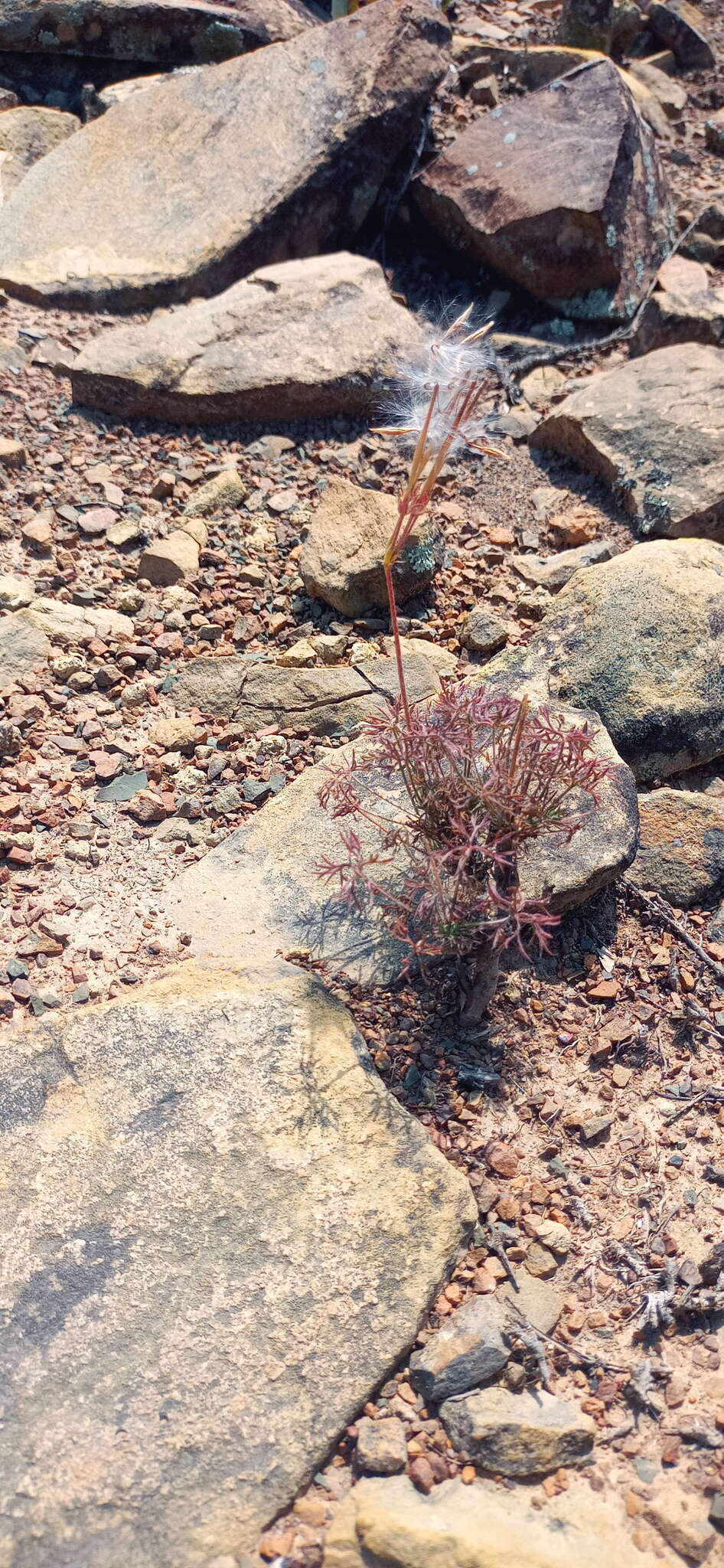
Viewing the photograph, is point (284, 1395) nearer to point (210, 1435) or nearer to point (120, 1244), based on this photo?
point (210, 1435)

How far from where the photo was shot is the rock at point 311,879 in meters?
2.86

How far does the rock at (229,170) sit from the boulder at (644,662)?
2.74 meters

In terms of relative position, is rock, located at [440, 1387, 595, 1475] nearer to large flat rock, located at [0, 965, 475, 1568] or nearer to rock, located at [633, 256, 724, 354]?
large flat rock, located at [0, 965, 475, 1568]

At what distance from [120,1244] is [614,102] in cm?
539

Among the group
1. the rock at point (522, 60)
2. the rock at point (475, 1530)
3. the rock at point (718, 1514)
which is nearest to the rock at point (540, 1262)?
Result: the rock at point (475, 1530)

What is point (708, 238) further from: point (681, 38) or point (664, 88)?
point (681, 38)

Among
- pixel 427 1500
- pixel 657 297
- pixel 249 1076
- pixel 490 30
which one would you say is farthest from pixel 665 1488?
pixel 490 30

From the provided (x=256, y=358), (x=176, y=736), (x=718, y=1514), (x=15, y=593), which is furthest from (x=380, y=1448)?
(x=256, y=358)

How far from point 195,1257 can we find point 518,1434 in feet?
2.25

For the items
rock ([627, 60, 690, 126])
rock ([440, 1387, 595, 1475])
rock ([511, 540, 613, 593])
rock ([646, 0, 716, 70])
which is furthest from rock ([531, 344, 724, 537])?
rock ([646, 0, 716, 70])

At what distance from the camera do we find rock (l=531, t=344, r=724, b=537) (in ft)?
13.6

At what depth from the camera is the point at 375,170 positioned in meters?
5.43

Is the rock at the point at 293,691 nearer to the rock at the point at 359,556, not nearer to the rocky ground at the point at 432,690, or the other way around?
the rocky ground at the point at 432,690

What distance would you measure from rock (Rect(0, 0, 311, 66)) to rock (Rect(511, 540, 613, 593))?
390cm
